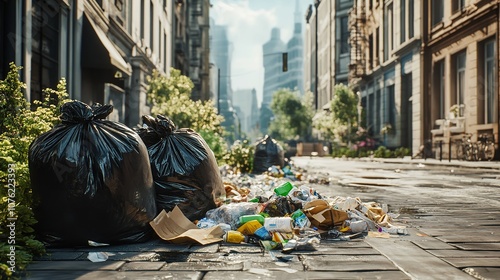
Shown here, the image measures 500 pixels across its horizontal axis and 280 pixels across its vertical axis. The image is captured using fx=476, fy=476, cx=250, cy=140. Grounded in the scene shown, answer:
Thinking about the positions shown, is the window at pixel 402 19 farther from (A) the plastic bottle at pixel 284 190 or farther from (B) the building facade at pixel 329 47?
(A) the plastic bottle at pixel 284 190

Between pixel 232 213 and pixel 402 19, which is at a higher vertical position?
pixel 402 19

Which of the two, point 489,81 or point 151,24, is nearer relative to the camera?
point 489,81

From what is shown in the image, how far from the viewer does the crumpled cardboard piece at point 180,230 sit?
3708 millimetres

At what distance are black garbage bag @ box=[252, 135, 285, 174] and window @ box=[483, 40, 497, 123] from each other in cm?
1014

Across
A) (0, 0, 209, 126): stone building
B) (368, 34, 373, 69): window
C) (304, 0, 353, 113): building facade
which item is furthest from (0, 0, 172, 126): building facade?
(304, 0, 353, 113): building facade

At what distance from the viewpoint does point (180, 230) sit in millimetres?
3984

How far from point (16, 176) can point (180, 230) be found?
Result: 134cm

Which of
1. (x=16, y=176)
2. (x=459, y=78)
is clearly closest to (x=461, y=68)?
(x=459, y=78)

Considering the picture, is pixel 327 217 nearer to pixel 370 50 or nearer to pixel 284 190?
pixel 284 190

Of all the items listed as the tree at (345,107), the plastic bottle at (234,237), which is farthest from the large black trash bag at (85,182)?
the tree at (345,107)

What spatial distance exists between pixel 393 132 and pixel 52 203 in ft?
93.3

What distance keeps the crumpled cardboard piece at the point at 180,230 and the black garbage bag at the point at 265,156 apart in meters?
8.37

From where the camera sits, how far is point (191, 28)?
44.9m

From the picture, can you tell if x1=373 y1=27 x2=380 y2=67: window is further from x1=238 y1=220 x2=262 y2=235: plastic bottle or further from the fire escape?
x1=238 y1=220 x2=262 y2=235: plastic bottle
